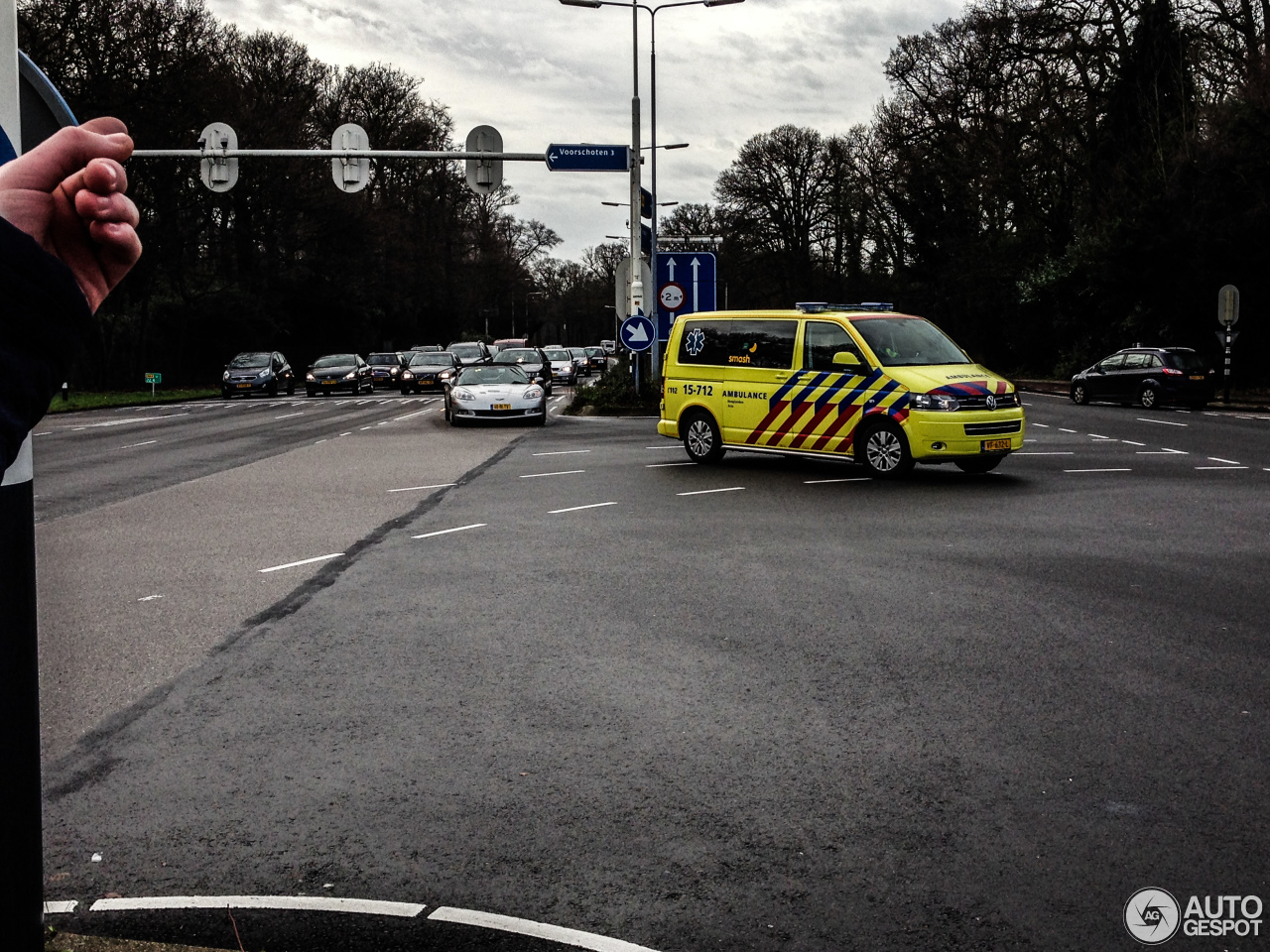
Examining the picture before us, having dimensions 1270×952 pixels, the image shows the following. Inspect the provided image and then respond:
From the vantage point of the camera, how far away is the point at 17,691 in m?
2.64

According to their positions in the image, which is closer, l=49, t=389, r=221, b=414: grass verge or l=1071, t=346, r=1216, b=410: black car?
l=1071, t=346, r=1216, b=410: black car

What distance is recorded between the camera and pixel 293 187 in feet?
171

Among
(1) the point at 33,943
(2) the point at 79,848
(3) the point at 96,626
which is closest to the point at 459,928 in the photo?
(1) the point at 33,943

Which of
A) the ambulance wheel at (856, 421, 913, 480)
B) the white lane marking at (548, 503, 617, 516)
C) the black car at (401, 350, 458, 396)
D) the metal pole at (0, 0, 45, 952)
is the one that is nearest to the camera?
the metal pole at (0, 0, 45, 952)

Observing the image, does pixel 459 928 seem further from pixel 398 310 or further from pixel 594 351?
pixel 594 351

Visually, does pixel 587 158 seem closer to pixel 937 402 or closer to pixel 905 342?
pixel 905 342

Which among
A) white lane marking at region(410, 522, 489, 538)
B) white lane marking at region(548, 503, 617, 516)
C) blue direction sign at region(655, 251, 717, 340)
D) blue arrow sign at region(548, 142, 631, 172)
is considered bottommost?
Result: white lane marking at region(548, 503, 617, 516)

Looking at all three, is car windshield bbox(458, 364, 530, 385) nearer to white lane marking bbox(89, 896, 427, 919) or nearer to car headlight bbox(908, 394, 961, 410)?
car headlight bbox(908, 394, 961, 410)

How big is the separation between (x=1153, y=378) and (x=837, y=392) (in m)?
20.3

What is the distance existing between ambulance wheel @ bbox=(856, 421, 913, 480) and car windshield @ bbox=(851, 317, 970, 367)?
2.72 feet

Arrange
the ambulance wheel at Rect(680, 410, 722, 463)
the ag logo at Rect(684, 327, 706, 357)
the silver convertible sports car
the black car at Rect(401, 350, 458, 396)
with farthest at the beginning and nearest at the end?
1. the black car at Rect(401, 350, 458, 396)
2. the silver convertible sports car
3. the ag logo at Rect(684, 327, 706, 357)
4. the ambulance wheel at Rect(680, 410, 722, 463)

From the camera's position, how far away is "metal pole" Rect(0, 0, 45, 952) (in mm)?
2430

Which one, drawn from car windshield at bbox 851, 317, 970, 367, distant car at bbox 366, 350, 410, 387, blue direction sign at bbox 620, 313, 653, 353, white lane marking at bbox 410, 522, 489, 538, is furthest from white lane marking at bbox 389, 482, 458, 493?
distant car at bbox 366, 350, 410, 387

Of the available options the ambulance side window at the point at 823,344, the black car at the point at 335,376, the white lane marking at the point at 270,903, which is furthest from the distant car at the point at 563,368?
the white lane marking at the point at 270,903
